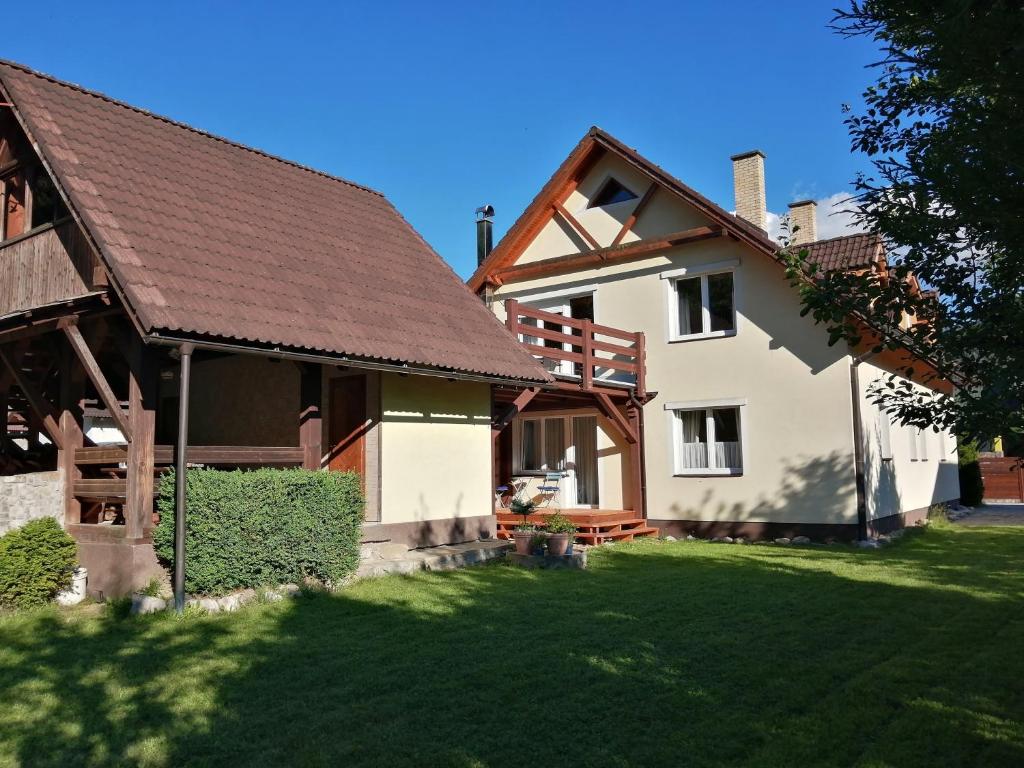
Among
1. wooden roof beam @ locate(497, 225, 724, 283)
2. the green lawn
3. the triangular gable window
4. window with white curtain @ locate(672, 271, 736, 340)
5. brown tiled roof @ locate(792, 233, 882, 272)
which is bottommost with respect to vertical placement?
the green lawn

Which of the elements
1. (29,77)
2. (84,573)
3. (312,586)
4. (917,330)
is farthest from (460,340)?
(917,330)

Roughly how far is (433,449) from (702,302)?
6.88m

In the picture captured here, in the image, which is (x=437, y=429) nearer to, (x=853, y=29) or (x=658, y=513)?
(x=658, y=513)

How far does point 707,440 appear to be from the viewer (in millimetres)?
16188

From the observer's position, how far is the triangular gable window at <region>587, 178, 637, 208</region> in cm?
1773

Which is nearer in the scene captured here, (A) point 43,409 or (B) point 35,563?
(B) point 35,563

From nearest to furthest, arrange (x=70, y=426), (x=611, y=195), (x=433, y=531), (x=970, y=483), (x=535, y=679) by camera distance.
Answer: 1. (x=535, y=679)
2. (x=70, y=426)
3. (x=433, y=531)
4. (x=611, y=195)
5. (x=970, y=483)

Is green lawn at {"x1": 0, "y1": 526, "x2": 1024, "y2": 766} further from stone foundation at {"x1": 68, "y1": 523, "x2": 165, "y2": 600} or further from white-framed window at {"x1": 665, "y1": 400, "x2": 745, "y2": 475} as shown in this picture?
white-framed window at {"x1": 665, "y1": 400, "x2": 745, "y2": 475}

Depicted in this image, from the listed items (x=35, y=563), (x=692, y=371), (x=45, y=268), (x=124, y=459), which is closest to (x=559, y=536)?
(x=124, y=459)

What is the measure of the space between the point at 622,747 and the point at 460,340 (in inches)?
336

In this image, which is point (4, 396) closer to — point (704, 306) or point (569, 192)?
point (569, 192)

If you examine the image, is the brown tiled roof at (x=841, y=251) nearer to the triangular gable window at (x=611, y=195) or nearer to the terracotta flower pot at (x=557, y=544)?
the triangular gable window at (x=611, y=195)

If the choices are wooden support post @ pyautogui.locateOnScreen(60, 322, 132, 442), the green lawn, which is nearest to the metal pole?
the green lawn

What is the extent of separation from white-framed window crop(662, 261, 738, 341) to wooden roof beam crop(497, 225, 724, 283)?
59 centimetres
